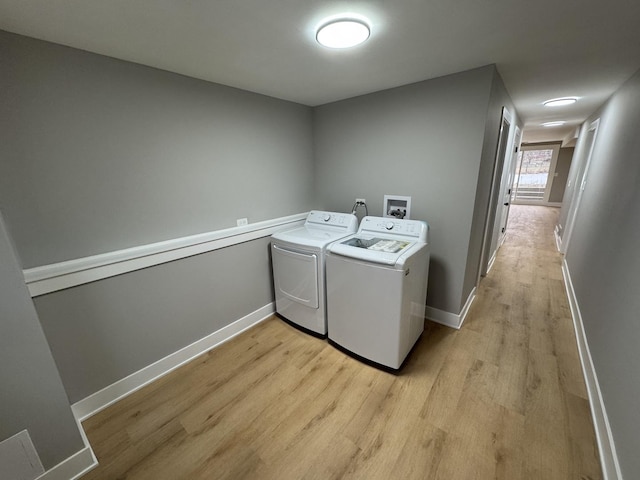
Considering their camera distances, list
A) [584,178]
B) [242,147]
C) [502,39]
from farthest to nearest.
Result: 1. [584,178]
2. [242,147]
3. [502,39]

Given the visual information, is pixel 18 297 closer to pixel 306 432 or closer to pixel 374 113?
pixel 306 432

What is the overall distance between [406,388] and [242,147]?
2.28 meters

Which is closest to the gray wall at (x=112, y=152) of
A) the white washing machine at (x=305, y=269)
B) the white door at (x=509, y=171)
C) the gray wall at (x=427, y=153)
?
the white washing machine at (x=305, y=269)

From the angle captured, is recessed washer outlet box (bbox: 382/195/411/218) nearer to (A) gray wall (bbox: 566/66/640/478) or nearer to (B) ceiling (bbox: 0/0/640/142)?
(B) ceiling (bbox: 0/0/640/142)

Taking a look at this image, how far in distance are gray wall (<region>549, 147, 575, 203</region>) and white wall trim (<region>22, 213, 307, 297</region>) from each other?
1075 centimetres

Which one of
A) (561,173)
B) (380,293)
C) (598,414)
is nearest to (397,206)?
(380,293)

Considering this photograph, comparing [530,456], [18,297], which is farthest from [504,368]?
[18,297]

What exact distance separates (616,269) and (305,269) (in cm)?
216

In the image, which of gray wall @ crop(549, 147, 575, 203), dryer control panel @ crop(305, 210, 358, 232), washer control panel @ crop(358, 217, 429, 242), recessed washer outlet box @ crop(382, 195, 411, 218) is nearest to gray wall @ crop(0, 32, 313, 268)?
dryer control panel @ crop(305, 210, 358, 232)

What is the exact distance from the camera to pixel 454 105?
1947mm

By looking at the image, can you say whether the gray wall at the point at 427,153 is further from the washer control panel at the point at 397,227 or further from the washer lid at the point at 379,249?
the washer lid at the point at 379,249

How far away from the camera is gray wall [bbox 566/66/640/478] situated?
1.18 metres

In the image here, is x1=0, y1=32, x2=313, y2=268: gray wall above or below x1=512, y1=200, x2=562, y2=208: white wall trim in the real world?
above

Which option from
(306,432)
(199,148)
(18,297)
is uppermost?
(199,148)
